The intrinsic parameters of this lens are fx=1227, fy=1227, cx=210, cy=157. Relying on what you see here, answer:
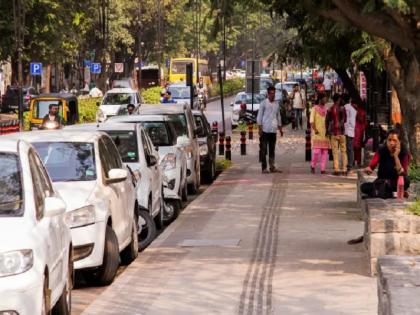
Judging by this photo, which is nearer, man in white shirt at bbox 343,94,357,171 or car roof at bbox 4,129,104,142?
car roof at bbox 4,129,104,142

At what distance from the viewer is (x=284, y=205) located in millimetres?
20359

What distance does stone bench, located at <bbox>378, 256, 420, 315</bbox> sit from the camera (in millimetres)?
7132

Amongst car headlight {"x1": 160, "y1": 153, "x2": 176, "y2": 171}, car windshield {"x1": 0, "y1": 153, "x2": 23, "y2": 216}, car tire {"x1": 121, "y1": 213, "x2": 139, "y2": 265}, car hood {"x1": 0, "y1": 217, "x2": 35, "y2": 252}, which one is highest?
car windshield {"x1": 0, "y1": 153, "x2": 23, "y2": 216}

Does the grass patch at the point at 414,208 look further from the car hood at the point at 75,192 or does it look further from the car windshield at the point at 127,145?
the car windshield at the point at 127,145

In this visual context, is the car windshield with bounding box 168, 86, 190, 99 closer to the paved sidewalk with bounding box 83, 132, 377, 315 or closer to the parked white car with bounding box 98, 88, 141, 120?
the parked white car with bounding box 98, 88, 141, 120

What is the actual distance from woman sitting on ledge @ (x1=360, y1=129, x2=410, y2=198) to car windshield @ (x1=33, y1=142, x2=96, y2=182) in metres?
3.48

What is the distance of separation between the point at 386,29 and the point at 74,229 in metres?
4.14

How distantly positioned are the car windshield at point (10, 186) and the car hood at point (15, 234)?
9.1 inches

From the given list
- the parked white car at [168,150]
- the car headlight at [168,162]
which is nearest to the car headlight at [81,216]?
the parked white car at [168,150]

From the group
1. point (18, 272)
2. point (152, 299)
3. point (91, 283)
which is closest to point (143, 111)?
point (91, 283)

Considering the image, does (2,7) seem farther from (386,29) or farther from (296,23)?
(386,29)

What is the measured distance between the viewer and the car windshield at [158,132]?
21109mm

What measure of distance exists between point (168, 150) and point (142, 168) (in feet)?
12.6

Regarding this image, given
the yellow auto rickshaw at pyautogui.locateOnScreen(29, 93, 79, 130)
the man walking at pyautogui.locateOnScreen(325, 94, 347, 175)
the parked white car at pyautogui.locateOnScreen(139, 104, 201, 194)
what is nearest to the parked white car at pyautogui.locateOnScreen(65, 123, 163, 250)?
the parked white car at pyautogui.locateOnScreen(139, 104, 201, 194)
